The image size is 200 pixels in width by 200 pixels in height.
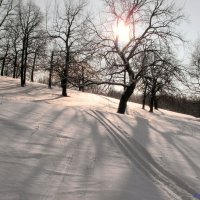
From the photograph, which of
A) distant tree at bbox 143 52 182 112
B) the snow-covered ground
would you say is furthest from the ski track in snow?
distant tree at bbox 143 52 182 112

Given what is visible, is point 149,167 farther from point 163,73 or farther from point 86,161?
point 163,73

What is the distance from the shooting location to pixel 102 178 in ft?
23.7

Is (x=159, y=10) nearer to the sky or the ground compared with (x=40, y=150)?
nearer to the sky

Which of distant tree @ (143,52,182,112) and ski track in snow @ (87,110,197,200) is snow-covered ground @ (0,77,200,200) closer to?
ski track in snow @ (87,110,197,200)

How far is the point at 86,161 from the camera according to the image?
842cm

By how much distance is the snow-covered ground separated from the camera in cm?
640

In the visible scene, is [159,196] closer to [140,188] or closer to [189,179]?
[140,188]

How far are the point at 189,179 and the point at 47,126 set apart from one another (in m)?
4.69

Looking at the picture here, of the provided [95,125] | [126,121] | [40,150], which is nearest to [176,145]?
[95,125]

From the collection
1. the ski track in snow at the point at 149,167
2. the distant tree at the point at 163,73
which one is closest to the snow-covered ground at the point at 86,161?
the ski track in snow at the point at 149,167

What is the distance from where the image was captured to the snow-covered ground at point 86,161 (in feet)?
21.0

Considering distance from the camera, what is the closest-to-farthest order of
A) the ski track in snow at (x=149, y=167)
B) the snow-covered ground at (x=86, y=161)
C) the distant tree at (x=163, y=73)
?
1. the snow-covered ground at (x=86, y=161)
2. the ski track in snow at (x=149, y=167)
3. the distant tree at (x=163, y=73)

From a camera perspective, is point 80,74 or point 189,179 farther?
point 80,74

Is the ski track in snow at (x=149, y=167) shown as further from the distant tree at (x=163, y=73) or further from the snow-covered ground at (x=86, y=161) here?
the distant tree at (x=163, y=73)
